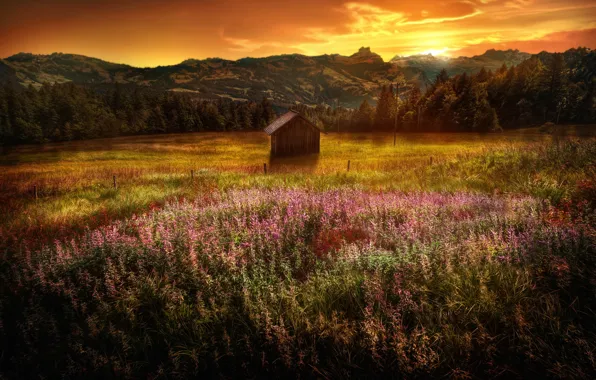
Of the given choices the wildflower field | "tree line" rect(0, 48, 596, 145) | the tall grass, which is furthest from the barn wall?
the tall grass

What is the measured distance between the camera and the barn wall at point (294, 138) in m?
32.5

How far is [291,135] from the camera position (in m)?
32.9

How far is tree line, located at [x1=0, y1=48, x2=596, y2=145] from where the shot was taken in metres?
44.1

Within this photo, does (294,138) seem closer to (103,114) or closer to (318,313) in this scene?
(318,313)

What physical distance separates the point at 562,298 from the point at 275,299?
135 inches

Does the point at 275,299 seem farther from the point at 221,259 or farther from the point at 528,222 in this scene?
the point at 528,222

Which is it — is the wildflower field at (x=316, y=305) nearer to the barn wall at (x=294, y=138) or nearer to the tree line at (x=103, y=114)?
the barn wall at (x=294, y=138)

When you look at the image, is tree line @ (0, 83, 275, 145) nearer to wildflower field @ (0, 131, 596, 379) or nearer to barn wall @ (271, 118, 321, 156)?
barn wall @ (271, 118, 321, 156)

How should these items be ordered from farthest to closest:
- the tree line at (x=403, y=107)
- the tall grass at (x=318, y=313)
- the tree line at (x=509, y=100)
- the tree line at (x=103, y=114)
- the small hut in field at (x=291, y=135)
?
the tree line at (x=509, y=100) < the tree line at (x=403, y=107) < the tree line at (x=103, y=114) < the small hut in field at (x=291, y=135) < the tall grass at (x=318, y=313)

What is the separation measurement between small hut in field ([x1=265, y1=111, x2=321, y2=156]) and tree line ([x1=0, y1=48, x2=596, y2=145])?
19066 millimetres

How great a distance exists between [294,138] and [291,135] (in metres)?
0.55

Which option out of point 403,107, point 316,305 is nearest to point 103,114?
point 403,107

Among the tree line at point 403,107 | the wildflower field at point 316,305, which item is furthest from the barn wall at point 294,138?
the wildflower field at point 316,305

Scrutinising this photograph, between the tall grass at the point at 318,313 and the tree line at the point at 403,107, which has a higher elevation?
the tree line at the point at 403,107
